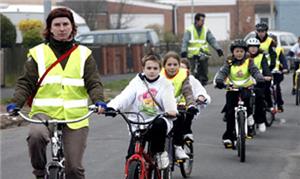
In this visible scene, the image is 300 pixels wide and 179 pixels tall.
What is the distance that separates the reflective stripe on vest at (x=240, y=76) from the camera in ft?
40.8

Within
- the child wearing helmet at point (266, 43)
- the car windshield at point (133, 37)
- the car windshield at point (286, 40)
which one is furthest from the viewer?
the car windshield at point (286, 40)

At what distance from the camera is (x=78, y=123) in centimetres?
686

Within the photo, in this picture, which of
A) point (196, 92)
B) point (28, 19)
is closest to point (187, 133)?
point (196, 92)

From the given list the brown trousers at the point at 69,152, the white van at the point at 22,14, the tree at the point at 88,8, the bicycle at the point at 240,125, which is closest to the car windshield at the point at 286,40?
the white van at the point at 22,14

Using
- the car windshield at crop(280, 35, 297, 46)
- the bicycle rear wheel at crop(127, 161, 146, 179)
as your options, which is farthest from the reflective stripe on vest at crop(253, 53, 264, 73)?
the car windshield at crop(280, 35, 297, 46)

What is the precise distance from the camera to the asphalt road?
10.7 m

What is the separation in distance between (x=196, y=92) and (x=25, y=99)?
11.6 ft

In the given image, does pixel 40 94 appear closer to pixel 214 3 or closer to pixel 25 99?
pixel 25 99

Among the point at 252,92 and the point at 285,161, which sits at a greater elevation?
the point at 252,92

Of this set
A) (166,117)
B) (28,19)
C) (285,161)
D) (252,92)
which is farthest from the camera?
(28,19)

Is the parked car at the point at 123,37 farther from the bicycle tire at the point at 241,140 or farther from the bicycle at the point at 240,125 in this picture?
the bicycle tire at the point at 241,140

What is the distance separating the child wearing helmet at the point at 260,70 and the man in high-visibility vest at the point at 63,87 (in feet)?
22.4

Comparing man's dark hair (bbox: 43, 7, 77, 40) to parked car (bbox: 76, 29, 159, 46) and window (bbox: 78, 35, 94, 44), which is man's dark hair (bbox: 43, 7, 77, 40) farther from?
parked car (bbox: 76, 29, 159, 46)

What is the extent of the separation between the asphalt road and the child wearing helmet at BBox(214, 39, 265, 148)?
39 cm
